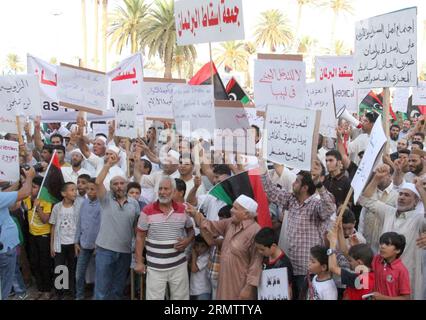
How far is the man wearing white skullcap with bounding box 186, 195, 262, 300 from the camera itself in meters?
4.93

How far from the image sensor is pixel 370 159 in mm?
4332

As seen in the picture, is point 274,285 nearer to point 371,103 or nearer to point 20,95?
point 20,95

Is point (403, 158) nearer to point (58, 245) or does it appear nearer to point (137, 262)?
point (137, 262)

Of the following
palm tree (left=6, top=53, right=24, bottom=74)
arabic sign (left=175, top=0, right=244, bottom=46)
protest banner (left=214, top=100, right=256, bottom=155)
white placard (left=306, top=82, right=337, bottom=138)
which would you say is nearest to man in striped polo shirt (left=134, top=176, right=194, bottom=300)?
protest banner (left=214, top=100, right=256, bottom=155)

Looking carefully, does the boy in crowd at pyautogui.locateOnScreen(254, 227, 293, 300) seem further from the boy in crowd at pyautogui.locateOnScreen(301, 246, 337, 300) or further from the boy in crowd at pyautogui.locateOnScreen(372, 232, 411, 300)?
the boy in crowd at pyautogui.locateOnScreen(372, 232, 411, 300)

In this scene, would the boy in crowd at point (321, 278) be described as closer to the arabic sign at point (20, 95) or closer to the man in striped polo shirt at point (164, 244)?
the man in striped polo shirt at point (164, 244)

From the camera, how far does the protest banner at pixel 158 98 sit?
883 centimetres

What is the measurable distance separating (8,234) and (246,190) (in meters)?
2.38

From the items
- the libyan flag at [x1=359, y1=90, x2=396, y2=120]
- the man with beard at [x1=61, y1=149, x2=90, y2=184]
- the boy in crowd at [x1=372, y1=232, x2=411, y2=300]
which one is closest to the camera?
the boy in crowd at [x1=372, y1=232, x2=411, y2=300]

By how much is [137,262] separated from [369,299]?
232 cm

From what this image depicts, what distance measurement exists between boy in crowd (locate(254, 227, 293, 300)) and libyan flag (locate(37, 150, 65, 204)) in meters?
2.61

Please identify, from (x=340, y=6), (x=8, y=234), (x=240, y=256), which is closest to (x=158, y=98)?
(x=8, y=234)

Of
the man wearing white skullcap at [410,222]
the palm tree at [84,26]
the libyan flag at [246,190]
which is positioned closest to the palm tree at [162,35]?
the palm tree at [84,26]

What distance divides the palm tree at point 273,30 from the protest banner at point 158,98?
5305 centimetres
